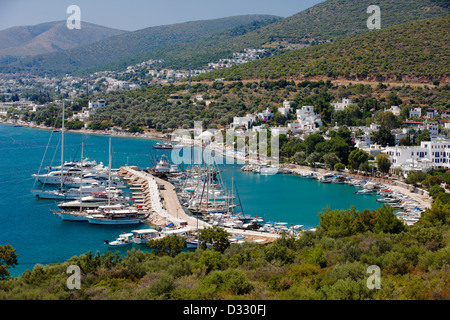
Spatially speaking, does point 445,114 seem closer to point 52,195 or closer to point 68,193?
point 68,193

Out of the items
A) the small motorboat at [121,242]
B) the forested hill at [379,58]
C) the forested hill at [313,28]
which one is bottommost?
the small motorboat at [121,242]

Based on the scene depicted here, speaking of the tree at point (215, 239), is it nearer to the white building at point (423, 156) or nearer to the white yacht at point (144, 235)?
the white yacht at point (144, 235)

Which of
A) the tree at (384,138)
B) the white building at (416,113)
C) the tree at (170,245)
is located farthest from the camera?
the white building at (416,113)

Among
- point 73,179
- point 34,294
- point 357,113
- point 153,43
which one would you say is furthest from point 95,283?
point 153,43

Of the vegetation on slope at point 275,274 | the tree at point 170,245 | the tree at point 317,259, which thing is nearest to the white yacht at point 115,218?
the tree at point 170,245

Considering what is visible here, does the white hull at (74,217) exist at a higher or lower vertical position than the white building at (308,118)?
lower

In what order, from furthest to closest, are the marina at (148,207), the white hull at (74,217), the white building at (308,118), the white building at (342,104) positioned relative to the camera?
the white building at (342,104)
the white building at (308,118)
the white hull at (74,217)
the marina at (148,207)

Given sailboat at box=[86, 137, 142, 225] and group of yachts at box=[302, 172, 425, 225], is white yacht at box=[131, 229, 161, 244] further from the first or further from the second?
group of yachts at box=[302, 172, 425, 225]
